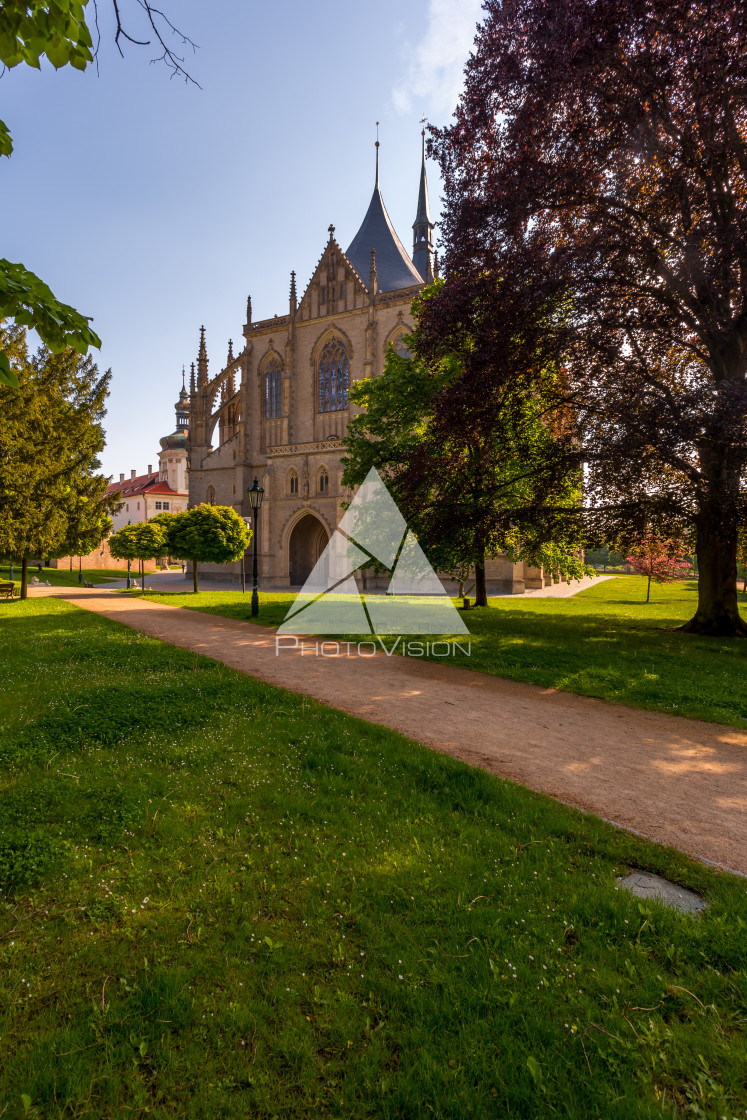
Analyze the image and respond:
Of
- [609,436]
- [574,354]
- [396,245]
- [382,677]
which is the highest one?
[396,245]

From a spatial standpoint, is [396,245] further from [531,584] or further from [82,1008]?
[82,1008]

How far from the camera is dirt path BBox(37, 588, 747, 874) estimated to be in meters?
4.04

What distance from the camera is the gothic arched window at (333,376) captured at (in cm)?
3803

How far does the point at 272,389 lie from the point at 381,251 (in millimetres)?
13631

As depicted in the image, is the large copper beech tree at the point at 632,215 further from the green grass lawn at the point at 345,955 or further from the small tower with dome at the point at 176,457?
the small tower with dome at the point at 176,457

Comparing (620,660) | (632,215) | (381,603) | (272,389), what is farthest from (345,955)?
(272,389)

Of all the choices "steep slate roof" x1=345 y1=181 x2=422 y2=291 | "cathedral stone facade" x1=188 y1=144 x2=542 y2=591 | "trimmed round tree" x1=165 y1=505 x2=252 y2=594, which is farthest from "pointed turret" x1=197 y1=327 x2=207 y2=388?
"trimmed round tree" x1=165 y1=505 x2=252 y2=594

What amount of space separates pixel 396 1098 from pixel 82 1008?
1261 mm

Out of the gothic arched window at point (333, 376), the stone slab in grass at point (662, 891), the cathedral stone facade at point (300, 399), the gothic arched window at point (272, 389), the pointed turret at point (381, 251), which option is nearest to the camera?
the stone slab in grass at point (662, 891)

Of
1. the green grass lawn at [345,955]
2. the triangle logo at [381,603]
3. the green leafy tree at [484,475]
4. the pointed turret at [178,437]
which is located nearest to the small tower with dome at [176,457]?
the pointed turret at [178,437]

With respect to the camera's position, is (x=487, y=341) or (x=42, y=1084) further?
(x=487, y=341)

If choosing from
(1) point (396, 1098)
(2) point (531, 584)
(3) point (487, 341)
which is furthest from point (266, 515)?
(1) point (396, 1098)

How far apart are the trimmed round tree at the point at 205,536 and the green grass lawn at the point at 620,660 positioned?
1263cm

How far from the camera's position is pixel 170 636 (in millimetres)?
12352
